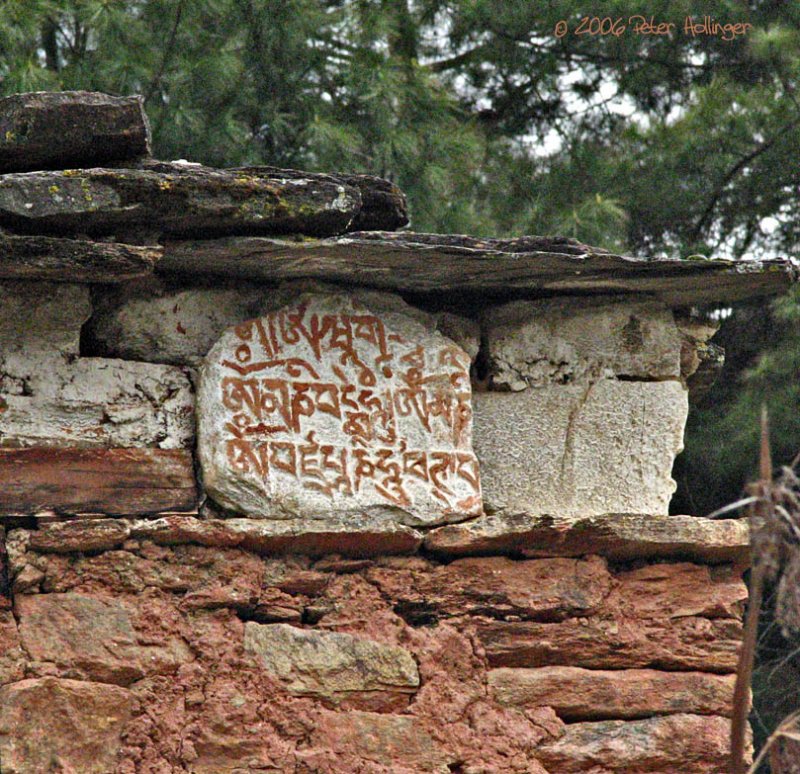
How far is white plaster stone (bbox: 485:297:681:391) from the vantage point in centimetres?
485

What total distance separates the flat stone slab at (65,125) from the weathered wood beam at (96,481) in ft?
2.55

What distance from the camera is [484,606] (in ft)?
14.6

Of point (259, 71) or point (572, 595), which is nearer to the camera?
point (572, 595)

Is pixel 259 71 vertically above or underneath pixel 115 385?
above

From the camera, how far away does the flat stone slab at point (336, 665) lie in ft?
13.9

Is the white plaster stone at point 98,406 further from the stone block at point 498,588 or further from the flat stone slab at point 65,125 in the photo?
the stone block at point 498,588

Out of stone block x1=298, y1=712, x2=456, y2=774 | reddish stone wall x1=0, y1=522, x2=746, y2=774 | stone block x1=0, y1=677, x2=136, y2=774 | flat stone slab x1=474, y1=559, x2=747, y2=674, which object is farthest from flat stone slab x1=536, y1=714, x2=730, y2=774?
stone block x1=0, y1=677, x2=136, y2=774

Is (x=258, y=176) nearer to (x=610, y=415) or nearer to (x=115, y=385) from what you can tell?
(x=115, y=385)

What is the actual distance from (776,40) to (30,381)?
4773 mm

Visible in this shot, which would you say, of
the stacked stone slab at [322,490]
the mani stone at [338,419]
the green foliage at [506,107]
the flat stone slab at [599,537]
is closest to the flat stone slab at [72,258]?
the stacked stone slab at [322,490]

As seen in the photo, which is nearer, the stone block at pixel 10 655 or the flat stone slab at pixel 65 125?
the stone block at pixel 10 655

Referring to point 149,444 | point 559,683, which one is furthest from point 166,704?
point 559,683

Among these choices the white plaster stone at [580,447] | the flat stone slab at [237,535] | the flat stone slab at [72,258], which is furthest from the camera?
the white plaster stone at [580,447]

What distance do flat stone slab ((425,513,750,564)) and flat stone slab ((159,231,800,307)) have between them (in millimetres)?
686
